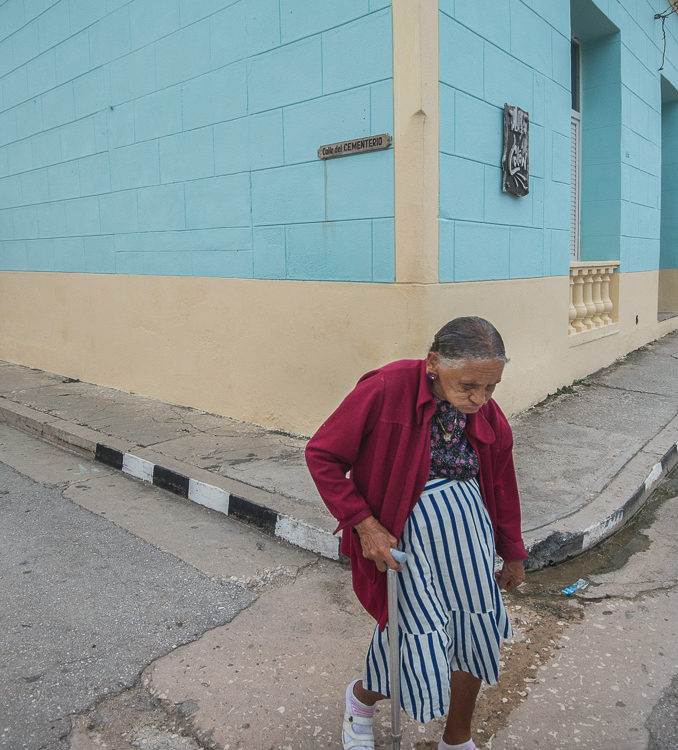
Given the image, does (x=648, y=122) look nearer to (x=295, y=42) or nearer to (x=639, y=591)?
(x=295, y=42)

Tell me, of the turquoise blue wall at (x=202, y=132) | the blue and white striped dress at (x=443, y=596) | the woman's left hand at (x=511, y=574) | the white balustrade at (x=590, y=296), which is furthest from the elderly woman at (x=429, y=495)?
the white balustrade at (x=590, y=296)

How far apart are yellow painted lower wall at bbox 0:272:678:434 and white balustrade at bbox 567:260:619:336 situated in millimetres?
212

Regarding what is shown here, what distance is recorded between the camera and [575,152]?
7.37 m

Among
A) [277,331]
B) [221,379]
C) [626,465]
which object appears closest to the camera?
[626,465]

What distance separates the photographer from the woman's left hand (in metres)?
2.13

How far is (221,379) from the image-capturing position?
588 cm

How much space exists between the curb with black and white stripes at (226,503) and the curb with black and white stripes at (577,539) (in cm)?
102

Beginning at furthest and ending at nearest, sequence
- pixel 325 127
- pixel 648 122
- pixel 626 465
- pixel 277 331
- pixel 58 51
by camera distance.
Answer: pixel 648 122, pixel 58 51, pixel 277 331, pixel 325 127, pixel 626 465

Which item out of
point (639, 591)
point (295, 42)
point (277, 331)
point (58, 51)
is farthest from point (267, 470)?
point (58, 51)

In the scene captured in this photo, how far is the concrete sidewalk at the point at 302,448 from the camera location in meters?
3.71

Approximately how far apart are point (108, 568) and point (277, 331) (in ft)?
8.08

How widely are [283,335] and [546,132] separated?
2794 mm

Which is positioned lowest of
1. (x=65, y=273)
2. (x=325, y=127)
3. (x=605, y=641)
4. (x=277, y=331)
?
(x=605, y=641)

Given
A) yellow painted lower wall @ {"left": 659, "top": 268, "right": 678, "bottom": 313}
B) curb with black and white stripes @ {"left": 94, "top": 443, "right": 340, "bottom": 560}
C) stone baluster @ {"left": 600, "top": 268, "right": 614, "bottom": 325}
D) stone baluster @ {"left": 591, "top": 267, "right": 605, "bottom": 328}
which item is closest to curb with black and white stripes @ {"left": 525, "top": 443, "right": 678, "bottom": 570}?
curb with black and white stripes @ {"left": 94, "top": 443, "right": 340, "bottom": 560}
